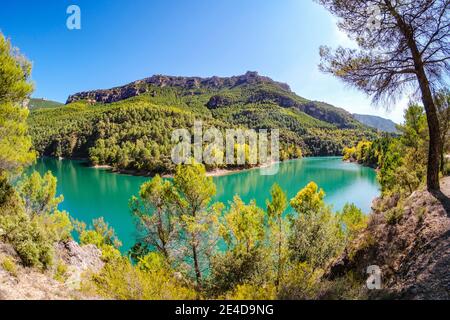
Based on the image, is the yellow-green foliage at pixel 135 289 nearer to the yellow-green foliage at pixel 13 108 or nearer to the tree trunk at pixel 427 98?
the yellow-green foliage at pixel 13 108

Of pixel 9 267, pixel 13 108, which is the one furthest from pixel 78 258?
pixel 13 108

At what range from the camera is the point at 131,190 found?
194 feet

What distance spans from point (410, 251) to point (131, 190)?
57867mm

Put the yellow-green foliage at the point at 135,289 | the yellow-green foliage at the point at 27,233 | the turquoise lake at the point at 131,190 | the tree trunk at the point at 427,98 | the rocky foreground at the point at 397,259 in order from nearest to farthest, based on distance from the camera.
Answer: the rocky foreground at the point at 397,259 → the yellow-green foliage at the point at 135,289 → the tree trunk at the point at 427,98 → the yellow-green foliage at the point at 27,233 → the turquoise lake at the point at 131,190

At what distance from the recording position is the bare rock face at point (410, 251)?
5914 millimetres

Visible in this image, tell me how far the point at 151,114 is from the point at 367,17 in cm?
13192

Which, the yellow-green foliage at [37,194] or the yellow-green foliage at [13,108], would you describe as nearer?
the yellow-green foliage at [13,108]

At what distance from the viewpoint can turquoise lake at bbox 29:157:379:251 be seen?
40875 millimetres

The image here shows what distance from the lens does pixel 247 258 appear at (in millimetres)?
12344

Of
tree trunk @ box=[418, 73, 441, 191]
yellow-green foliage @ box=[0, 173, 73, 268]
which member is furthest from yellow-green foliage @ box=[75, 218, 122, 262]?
tree trunk @ box=[418, 73, 441, 191]

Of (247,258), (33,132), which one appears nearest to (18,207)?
(247,258)

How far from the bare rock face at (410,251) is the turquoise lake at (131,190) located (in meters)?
24.2

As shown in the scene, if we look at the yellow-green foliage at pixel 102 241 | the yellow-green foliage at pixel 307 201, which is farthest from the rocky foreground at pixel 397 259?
the yellow-green foliage at pixel 307 201
